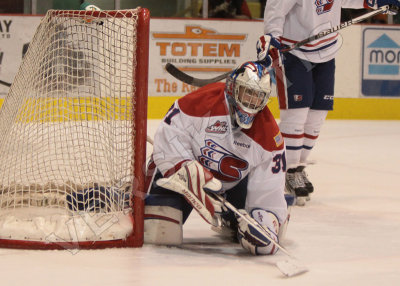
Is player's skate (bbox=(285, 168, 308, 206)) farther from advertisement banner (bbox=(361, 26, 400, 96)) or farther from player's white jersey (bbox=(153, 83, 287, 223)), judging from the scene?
advertisement banner (bbox=(361, 26, 400, 96))

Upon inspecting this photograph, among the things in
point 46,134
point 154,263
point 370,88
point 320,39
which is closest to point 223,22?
point 370,88

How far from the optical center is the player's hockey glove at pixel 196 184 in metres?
2.43

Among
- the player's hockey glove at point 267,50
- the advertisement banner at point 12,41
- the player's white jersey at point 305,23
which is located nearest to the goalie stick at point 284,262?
the player's hockey glove at point 267,50

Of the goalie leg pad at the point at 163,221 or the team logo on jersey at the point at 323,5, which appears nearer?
the goalie leg pad at the point at 163,221

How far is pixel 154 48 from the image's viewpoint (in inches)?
249

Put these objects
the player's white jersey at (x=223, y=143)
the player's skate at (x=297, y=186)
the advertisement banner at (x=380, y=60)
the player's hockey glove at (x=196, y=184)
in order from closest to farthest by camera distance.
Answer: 1. the player's hockey glove at (x=196, y=184)
2. the player's white jersey at (x=223, y=143)
3. the player's skate at (x=297, y=186)
4. the advertisement banner at (x=380, y=60)

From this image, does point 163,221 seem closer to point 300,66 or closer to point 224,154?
point 224,154

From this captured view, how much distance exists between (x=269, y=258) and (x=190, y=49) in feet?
13.1

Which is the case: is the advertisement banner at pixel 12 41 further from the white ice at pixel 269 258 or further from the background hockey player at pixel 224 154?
the background hockey player at pixel 224 154

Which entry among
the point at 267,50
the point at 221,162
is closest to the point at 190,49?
the point at 267,50

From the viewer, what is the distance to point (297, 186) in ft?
11.8

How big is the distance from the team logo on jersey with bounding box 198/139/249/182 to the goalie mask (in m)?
0.14

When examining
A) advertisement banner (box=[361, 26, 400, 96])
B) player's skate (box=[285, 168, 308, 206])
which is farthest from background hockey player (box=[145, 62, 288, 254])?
advertisement banner (box=[361, 26, 400, 96])

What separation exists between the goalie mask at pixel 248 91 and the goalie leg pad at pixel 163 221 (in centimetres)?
37
